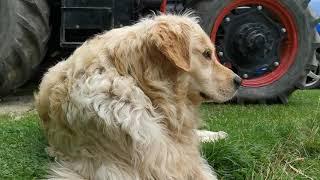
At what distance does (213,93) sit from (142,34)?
580 mm

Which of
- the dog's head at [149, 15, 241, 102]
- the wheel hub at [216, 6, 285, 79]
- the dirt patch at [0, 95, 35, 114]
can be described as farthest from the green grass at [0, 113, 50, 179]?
the wheel hub at [216, 6, 285, 79]

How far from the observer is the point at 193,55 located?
3.88 metres

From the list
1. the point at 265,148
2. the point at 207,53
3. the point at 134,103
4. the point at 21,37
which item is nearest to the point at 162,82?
the point at 134,103

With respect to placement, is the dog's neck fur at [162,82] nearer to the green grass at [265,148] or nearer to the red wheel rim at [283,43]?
the green grass at [265,148]

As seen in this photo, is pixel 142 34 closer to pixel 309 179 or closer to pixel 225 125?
pixel 309 179

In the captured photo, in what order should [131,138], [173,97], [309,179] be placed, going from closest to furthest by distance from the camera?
[131,138] < [173,97] < [309,179]

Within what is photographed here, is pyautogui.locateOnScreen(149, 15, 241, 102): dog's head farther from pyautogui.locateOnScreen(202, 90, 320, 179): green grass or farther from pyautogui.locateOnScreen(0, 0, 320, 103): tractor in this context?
pyautogui.locateOnScreen(0, 0, 320, 103): tractor

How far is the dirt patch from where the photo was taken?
6.25 m

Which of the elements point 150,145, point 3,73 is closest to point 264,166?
point 150,145

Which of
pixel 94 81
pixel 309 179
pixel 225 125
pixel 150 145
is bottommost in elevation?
pixel 225 125

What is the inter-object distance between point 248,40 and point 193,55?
2702 mm

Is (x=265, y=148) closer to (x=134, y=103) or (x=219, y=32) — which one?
(x=134, y=103)

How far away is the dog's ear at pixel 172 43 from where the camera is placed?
142 inches

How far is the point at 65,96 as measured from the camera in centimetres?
370
